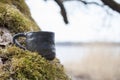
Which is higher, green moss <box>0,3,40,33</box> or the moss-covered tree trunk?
green moss <box>0,3,40,33</box>

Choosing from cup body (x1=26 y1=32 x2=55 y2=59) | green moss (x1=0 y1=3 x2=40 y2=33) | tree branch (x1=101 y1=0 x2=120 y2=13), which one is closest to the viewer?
cup body (x1=26 y1=32 x2=55 y2=59)

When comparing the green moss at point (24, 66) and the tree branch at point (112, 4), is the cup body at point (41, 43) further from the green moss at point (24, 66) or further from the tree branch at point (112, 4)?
the tree branch at point (112, 4)

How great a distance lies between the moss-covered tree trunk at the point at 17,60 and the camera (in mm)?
1793

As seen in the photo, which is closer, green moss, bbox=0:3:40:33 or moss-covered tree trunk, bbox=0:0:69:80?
moss-covered tree trunk, bbox=0:0:69:80

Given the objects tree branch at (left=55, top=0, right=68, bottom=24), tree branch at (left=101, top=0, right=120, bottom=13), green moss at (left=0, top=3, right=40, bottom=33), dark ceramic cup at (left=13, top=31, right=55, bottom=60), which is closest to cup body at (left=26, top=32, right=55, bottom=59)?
dark ceramic cup at (left=13, top=31, right=55, bottom=60)

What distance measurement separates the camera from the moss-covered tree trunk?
1793 mm

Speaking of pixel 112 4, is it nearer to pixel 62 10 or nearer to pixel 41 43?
pixel 62 10

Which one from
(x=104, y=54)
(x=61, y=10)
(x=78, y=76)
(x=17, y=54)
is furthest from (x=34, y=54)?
(x=78, y=76)

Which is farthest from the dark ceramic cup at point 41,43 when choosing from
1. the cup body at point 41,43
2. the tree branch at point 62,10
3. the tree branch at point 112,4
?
the tree branch at point 62,10

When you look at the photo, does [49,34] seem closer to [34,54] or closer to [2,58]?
[34,54]

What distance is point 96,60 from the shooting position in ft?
30.6

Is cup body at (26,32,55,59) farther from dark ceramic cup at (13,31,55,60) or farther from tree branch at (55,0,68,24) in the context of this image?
tree branch at (55,0,68,24)

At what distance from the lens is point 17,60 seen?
1.84 m

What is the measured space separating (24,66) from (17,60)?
6cm
